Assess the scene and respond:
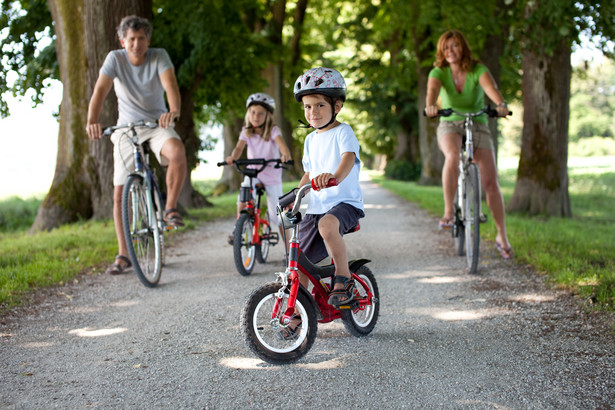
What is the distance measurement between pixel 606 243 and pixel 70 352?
20.8 ft

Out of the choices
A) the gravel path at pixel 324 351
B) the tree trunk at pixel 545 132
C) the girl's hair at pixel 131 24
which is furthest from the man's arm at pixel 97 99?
the tree trunk at pixel 545 132

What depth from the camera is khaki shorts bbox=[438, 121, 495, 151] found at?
650 cm

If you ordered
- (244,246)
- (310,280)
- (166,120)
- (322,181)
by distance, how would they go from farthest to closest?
1. (244,246)
2. (166,120)
3. (310,280)
4. (322,181)

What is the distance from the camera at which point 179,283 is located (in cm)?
597

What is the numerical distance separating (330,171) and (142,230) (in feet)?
8.89

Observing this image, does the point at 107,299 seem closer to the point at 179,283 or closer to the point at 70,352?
the point at 179,283

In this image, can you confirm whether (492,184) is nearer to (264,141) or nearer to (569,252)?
(569,252)

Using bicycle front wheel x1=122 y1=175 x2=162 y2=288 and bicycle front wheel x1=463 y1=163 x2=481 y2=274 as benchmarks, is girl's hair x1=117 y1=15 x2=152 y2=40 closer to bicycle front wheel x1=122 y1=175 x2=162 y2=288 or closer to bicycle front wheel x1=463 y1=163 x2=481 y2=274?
bicycle front wheel x1=122 y1=175 x2=162 y2=288

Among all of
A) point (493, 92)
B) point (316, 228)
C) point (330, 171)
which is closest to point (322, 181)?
point (330, 171)

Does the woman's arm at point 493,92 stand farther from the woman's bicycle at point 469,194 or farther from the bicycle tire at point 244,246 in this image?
the bicycle tire at point 244,246

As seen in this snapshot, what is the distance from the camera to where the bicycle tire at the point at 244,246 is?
239 inches

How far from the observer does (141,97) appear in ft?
20.1

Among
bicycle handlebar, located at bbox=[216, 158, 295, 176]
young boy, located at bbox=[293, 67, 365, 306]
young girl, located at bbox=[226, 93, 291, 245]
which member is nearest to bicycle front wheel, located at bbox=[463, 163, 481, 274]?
bicycle handlebar, located at bbox=[216, 158, 295, 176]

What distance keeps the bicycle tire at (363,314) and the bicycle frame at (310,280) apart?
48 millimetres
